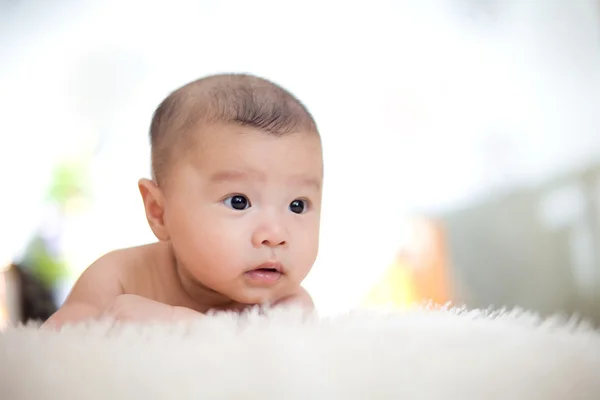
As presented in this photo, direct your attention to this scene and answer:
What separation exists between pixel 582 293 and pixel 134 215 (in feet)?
3.52

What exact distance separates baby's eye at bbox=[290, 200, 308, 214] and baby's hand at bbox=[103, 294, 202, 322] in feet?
0.72

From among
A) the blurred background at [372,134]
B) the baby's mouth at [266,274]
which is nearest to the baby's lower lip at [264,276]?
the baby's mouth at [266,274]

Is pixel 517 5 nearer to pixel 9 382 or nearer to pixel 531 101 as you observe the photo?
pixel 531 101

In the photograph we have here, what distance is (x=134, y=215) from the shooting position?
4.57 feet

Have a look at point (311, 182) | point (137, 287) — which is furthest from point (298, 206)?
point (137, 287)

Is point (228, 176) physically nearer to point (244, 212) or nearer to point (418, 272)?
point (244, 212)

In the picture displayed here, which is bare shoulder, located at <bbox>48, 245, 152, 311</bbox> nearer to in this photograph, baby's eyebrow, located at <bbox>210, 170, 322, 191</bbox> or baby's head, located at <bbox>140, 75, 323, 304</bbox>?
baby's head, located at <bbox>140, 75, 323, 304</bbox>

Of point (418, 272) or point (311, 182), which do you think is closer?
point (311, 182)

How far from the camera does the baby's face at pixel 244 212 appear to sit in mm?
814

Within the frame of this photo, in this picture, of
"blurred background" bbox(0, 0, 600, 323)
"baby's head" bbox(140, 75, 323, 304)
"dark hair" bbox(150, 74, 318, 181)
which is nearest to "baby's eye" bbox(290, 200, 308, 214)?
"baby's head" bbox(140, 75, 323, 304)

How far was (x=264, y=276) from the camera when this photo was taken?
84cm

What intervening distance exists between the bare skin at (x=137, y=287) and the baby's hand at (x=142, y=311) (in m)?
0.14

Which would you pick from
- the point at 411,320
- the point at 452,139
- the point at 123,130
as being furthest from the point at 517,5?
the point at 411,320

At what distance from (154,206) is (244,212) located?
187 millimetres
